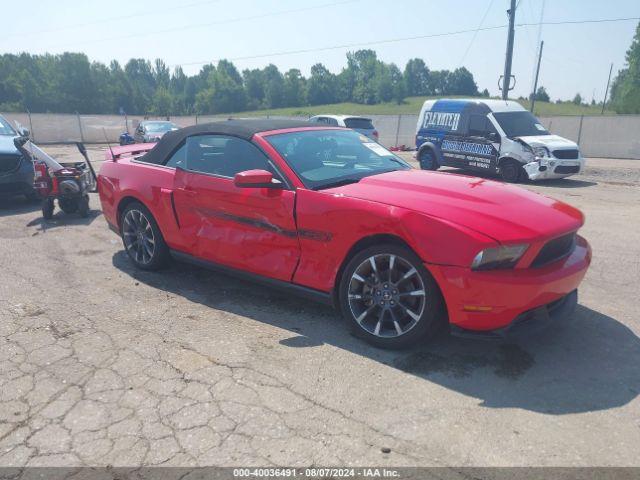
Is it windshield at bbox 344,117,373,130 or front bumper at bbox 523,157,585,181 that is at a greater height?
windshield at bbox 344,117,373,130

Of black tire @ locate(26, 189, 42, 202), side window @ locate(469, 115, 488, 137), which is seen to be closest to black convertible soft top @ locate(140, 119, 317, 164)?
black tire @ locate(26, 189, 42, 202)

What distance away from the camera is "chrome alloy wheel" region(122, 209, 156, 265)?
517 centimetres

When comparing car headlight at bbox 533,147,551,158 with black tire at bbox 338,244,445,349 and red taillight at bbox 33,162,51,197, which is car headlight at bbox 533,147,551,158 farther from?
red taillight at bbox 33,162,51,197

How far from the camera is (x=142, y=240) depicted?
17.3 feet

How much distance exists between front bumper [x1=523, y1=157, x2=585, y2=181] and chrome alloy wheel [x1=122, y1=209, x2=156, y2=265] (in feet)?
32.1

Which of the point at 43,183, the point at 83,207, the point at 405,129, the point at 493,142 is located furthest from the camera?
the point at 405,129

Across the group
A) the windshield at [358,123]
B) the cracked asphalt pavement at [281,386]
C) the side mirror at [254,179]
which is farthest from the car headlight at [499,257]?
the windshield at [358,123]

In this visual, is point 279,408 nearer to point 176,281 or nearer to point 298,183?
point 298,183

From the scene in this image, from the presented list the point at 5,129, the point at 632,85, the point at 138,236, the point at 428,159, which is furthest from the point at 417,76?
the point at 138,236

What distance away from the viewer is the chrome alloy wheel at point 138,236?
5168 millimetres

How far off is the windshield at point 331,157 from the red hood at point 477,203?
189mm

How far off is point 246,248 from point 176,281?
1.26 m

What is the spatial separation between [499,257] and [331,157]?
182 centimetres

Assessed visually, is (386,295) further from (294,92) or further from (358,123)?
(294,92)
